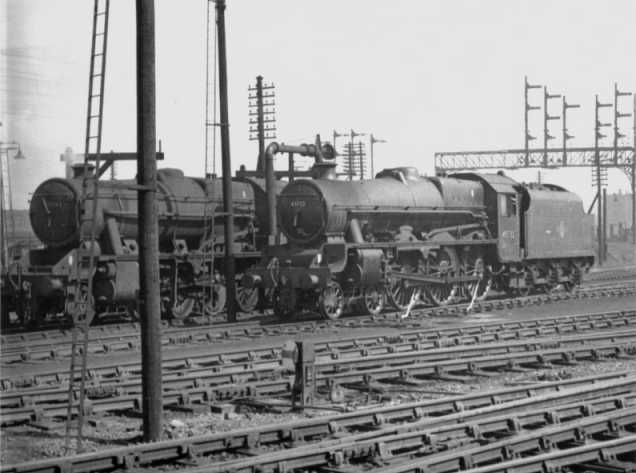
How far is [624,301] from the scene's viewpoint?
29281 millimetres

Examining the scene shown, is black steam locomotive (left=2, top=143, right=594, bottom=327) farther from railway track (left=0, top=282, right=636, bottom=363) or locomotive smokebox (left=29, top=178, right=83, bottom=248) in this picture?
railway track (left=0, top=282, right=636, bottom=363)

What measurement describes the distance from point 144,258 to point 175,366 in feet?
17.8

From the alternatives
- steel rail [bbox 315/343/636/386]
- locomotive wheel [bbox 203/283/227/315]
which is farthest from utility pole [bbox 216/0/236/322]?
steel rail [bbox 315/343/636/386]

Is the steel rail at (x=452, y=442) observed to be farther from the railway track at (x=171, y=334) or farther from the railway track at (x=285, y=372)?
the railway track at (x=171, y=334)

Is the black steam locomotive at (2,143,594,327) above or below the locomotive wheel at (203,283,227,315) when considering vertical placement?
above

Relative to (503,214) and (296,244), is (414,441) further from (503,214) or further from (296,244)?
(503,214)

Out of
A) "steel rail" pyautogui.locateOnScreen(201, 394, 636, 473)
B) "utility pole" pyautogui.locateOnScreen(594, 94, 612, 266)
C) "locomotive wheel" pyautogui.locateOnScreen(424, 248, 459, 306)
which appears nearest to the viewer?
"steel rail" pyautogui.locateOnScreen(201, 394, 636, 473)

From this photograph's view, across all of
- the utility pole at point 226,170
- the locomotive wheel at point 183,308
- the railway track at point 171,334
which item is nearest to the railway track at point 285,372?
the railway track at point 171,334

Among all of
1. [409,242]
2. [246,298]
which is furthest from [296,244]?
[409,242]

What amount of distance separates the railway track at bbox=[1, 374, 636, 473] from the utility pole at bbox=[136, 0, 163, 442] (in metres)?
1.23

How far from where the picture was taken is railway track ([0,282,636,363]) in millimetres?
18172

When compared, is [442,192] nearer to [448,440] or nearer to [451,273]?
[451,273]

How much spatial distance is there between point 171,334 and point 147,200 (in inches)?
413

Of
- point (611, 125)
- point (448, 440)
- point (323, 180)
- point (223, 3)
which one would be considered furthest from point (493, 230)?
point (611, 125)
